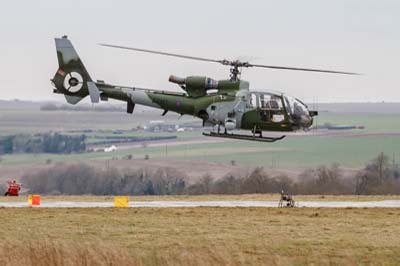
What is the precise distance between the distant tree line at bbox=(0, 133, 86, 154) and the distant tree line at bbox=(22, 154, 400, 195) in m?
18.2

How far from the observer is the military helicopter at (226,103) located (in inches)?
2509

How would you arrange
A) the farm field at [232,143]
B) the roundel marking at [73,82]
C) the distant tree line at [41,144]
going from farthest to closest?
1. the distant tree line at [41,144]
2. the farm field at [232,143]
3. the roundel marking at [73,82]

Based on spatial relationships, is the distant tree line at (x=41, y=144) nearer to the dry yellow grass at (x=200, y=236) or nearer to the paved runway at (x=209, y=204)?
the paved runway at (x=209, y=204)

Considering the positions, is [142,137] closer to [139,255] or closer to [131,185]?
[131,185]

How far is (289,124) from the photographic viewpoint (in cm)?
6397

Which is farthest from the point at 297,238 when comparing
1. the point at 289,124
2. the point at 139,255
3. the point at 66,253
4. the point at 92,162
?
the point at 92,162

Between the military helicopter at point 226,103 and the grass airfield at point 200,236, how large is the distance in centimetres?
777

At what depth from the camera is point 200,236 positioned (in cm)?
4653

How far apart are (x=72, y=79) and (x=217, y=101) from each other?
8.78 meters

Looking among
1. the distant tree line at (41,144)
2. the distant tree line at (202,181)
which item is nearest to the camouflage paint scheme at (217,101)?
the distant tree line at (202,181)

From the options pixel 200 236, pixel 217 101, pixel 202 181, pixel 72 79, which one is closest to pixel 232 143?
pixel 202 181

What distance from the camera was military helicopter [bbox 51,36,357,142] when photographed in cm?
6372

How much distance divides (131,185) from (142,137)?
1714 inches

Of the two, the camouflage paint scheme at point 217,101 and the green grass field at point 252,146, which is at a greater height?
the camouflage paint scheme at point 217,101
